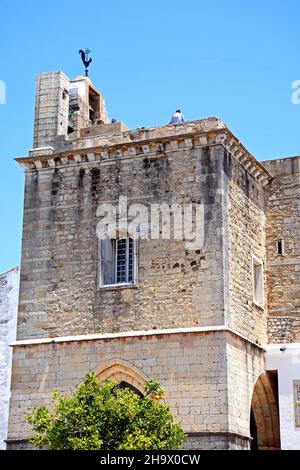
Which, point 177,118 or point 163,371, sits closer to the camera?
point 163,371

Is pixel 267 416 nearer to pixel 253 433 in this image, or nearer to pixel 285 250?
pixel 253 433

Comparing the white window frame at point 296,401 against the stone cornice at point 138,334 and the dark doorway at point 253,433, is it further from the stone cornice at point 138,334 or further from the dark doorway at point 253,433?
the dark doorway at point 253,433

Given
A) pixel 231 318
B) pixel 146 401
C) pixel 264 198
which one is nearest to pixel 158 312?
pixel 231 318

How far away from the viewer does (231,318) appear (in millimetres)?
19469

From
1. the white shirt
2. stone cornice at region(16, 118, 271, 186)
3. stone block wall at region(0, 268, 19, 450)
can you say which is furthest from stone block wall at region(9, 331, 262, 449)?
the white shirt

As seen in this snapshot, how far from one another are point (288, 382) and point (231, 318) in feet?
8.28

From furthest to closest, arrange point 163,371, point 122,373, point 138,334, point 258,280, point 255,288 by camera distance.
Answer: point 258,280
point 255,288
point 122,373
point 138,334
point 163,371

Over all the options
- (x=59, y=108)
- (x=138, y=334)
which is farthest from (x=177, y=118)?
(x=138, y=334)

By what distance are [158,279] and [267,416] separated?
176 inches

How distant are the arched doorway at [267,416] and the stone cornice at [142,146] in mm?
5104

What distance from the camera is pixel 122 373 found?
19.8 m

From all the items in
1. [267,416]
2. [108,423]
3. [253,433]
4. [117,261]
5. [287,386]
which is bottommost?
[108,423]
